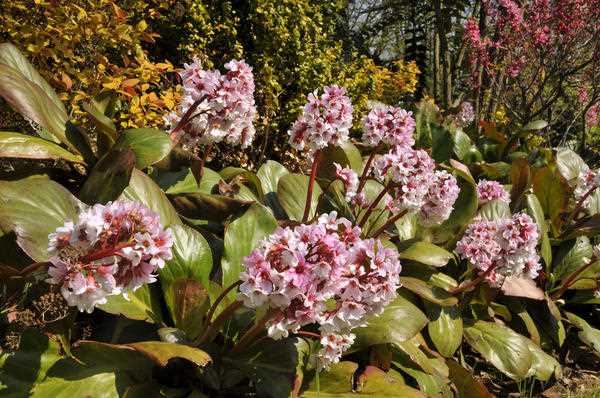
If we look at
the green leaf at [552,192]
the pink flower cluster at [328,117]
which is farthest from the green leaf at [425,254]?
the green leaf at [552,192]

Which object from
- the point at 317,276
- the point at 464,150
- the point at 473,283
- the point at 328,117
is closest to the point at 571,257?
the point at 473,283

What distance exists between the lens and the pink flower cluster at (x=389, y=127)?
8.52 feet

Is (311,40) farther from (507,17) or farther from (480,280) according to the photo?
(480,280)

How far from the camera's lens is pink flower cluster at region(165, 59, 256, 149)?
2.26 meters

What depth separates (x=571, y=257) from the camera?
3.71 m

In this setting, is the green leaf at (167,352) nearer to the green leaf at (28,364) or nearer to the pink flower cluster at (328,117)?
the green leaf at (28,364)

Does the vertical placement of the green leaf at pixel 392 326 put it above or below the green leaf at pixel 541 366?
above

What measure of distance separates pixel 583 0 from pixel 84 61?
4692 mm

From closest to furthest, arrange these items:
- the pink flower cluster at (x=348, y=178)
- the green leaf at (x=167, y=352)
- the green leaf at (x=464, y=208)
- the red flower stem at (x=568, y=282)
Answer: the green leaf at (x=167, y=352)
the pink flower cluster at (x=348, y=178)
the green leaf at (x=464, y=208)
the red flower stem at (x=568, y=282)

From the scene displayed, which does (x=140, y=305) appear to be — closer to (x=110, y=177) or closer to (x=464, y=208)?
(x=110, y=177)

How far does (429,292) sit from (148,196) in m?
1.18

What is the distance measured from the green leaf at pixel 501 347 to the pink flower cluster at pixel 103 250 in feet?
6.59

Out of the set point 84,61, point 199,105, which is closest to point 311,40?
point 84,61

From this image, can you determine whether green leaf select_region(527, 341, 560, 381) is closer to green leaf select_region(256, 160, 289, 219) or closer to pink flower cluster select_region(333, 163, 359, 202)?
pink flower cluster select_region(333, 163, 359, 202)
